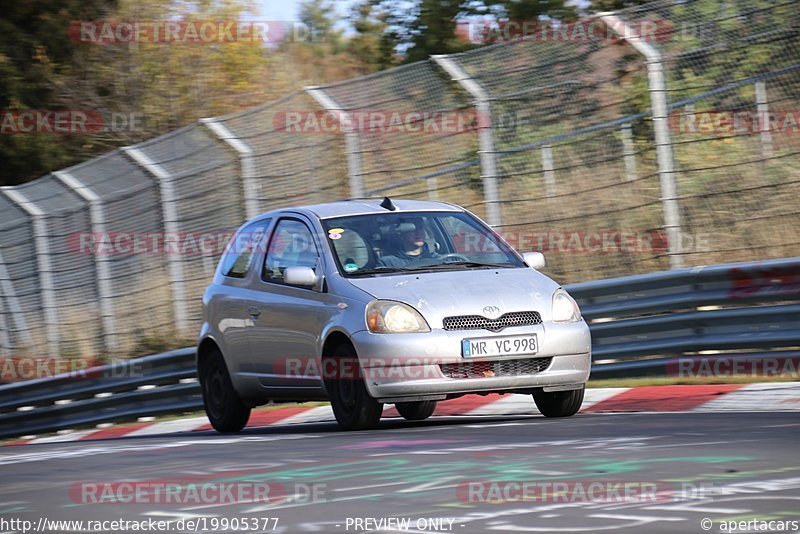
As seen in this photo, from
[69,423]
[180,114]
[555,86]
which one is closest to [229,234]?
[69,423]

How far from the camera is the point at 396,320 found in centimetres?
912

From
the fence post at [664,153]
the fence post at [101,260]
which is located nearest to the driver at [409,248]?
the fence post at [664,153]

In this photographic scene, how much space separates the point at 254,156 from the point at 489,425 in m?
6.73

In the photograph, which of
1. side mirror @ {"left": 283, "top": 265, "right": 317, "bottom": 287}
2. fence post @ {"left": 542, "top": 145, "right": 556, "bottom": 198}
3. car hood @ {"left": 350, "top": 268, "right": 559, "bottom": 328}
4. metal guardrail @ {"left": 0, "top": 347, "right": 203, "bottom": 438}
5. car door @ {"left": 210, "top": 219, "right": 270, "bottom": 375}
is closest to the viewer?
car hood @ {"left": 350, "top": 268, "right": 559, "bottom": 328}

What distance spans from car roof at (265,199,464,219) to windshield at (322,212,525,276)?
64 millimetres

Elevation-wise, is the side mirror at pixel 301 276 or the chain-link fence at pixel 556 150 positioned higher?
the chain-link fence at pixel 556 150

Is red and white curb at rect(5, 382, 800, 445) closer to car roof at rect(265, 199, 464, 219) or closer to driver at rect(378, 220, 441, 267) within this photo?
driver at rect(378, 220, 441, 267)

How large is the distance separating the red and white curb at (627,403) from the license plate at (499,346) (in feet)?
3.72

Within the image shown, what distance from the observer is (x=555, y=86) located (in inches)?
499

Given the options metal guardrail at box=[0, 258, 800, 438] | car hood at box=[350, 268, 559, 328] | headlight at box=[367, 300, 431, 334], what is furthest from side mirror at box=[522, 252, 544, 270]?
metal guardrail at box=[0, 258, 800, 438]

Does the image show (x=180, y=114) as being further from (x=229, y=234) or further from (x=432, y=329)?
(x=432, y=329)

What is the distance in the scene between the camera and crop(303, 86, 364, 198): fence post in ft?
46.0

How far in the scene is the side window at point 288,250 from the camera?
10297mm

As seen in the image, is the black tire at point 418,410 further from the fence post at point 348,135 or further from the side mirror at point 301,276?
the fence post at point 348,135
